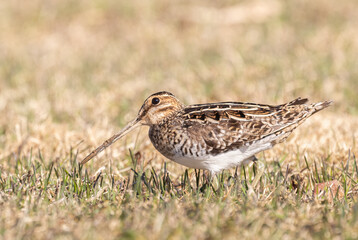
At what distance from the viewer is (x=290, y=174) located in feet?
16.8

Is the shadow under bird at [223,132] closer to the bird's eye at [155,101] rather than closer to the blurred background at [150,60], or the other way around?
the bird's eye at [155,101]

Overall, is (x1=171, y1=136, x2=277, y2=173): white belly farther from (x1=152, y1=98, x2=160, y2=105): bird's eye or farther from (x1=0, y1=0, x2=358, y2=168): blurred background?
(x1=0, y1=0, x2=358, y2=168): blurred background

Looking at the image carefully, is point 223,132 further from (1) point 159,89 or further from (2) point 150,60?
(2) point 150,60

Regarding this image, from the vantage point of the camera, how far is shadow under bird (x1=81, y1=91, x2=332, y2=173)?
4.69m

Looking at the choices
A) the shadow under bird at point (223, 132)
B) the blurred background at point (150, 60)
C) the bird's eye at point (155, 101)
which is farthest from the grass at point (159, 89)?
the bird's eye at point (155, 101)

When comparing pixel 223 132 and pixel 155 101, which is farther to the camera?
pixel 155 101

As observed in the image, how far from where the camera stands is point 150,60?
10211 mm

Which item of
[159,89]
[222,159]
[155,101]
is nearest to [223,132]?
[222,159]

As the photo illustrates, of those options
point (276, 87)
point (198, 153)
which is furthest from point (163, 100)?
point (276, 87)

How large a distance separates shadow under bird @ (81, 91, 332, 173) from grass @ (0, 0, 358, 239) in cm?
19

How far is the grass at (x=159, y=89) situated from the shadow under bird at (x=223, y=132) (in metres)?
0.19

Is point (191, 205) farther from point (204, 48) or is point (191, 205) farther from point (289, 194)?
point (204, 48)

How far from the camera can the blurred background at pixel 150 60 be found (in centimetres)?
737

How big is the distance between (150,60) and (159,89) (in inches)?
68.2
